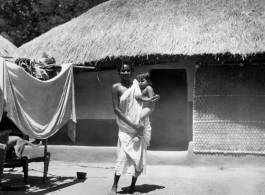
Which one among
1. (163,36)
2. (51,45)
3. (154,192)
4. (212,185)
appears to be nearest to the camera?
(154,192)

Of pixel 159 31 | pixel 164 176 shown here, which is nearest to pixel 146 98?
pixel 164 176

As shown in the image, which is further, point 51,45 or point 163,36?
point 51,45

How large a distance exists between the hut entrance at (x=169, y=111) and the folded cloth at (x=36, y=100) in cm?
448

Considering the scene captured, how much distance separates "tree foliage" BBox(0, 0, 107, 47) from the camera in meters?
18.0

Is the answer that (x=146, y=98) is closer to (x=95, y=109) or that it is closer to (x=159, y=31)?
(x=159, y=31)

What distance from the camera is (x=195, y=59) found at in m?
8.61

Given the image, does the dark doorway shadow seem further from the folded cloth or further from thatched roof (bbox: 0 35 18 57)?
thatched roof (bbox: 0 35 18 57)

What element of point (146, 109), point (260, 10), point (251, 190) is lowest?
point (251, 190)

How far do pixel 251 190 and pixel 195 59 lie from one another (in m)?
3.19

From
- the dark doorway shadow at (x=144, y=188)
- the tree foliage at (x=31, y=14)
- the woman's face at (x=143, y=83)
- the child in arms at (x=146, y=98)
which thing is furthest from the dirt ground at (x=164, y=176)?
the tree foliage at (x=31, y=14)

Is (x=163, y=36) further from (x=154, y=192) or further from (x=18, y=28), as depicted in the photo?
(x=18, y=28)

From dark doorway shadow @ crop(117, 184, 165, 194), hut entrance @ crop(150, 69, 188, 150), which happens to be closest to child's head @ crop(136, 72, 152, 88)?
dark doorway shadow @ crop(117, 184, 165, 194)

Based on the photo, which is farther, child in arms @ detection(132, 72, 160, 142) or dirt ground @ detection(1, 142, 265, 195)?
dirt ground @ detection(1, 142, 265, 195)

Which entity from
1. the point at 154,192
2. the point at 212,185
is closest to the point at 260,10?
the point at 212,185
